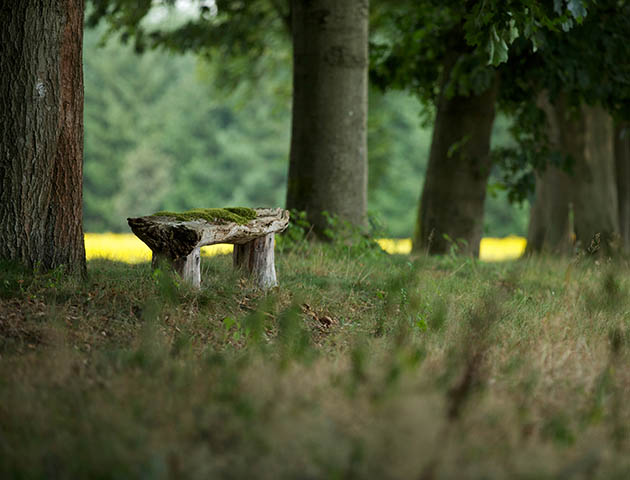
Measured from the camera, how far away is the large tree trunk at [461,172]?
1073 cm

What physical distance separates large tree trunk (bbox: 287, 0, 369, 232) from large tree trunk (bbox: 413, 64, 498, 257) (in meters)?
2.35

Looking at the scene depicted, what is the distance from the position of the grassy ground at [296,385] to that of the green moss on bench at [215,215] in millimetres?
553

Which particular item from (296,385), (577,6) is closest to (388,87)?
(577,6)

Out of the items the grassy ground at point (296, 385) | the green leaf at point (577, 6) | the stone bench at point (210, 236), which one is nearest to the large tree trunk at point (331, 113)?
the stone bench at point (210, 236)

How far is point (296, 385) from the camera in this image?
3.38 m

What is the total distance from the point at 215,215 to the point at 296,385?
2589 millimetres

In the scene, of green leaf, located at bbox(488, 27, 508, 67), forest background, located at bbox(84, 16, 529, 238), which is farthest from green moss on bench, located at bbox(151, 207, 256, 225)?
forest background, located at bbox(84, 16, 529, 238)

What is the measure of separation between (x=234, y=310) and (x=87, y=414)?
7.81ft

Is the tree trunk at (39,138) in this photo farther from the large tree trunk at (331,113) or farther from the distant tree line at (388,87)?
the large tree trunk at (331,113)

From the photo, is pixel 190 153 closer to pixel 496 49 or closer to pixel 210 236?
pixel 496 49

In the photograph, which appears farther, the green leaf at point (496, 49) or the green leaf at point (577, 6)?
the green leaf at point (496, 49)

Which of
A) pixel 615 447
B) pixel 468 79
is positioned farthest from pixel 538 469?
pixel 468 79

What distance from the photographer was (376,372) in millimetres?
3533

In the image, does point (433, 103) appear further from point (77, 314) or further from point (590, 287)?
point (77, 314)
